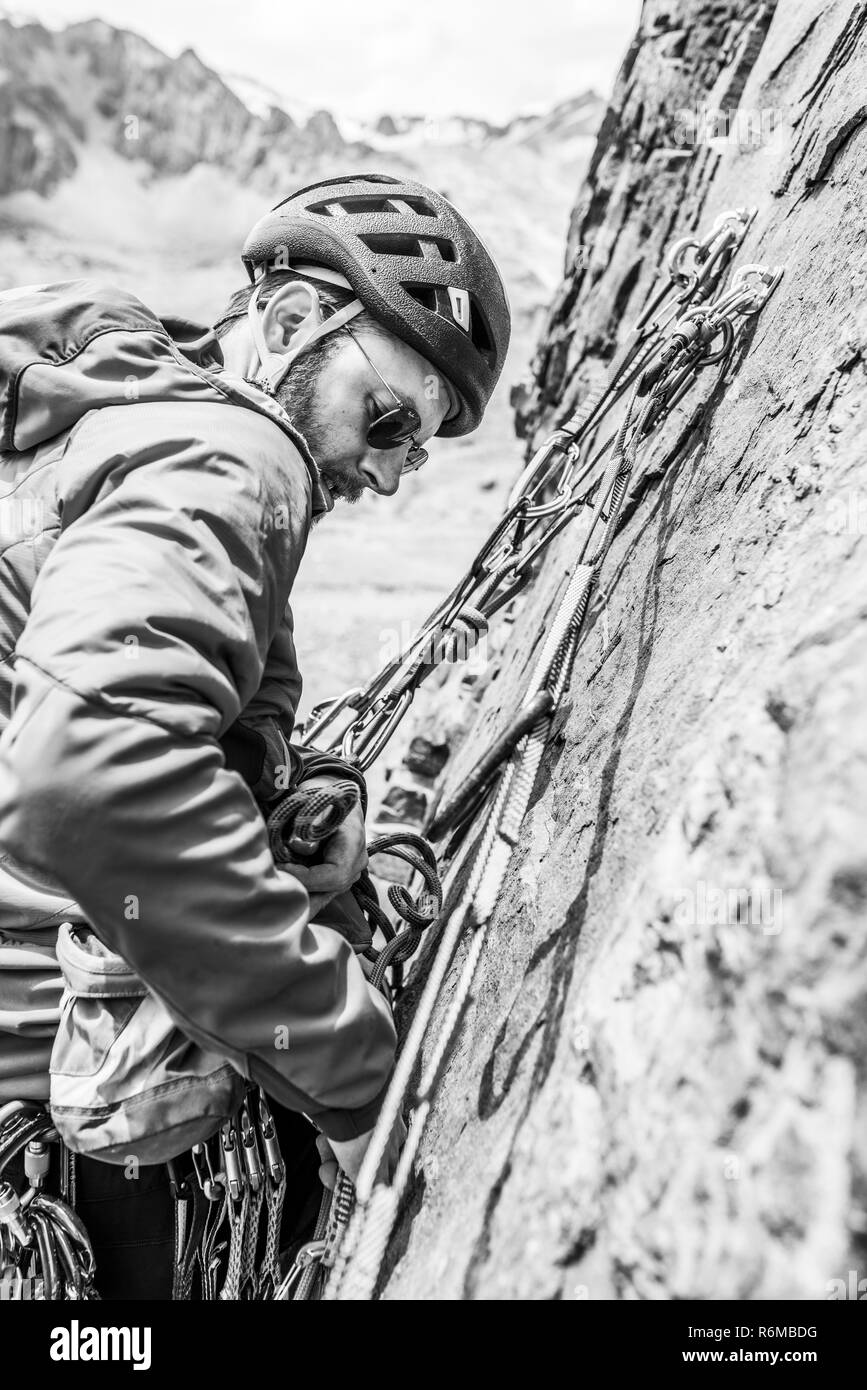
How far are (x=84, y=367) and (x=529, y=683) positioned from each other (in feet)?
5.23

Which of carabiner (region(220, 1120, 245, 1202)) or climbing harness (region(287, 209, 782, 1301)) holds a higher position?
climbing harness (region(287, 209, 782, 1301))

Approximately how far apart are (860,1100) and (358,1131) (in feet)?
3.33

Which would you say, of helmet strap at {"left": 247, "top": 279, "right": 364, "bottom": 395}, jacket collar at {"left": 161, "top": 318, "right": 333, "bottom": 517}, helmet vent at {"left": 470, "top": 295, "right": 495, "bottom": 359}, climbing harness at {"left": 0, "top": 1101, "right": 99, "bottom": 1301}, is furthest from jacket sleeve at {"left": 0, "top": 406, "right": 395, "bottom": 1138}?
helmet vent at {"left": 470, "top": 295, "right": 495, "bottom": 359}

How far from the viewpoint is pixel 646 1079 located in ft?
3.96

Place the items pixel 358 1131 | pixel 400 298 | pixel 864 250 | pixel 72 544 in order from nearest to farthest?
pixel 72 544, pixel 358 1131, pixel 864 250, pixel 400 298

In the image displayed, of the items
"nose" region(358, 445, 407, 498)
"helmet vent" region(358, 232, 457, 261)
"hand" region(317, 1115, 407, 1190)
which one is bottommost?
"hand" region(317, 1115, 407, 1190)

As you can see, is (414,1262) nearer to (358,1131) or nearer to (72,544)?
(358,1131)

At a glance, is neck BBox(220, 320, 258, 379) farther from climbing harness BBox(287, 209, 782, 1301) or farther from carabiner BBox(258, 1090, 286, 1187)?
carabiner BBox(258, 1090, 286, 1187)

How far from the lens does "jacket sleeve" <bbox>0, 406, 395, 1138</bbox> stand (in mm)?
1302

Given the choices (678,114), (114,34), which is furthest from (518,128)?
(678,114)

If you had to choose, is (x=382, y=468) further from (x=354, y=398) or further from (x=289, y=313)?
(x=289, y=313)

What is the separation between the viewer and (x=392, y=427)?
2174mm

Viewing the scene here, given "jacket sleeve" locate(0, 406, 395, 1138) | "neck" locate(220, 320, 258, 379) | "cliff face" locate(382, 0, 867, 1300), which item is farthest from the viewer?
"neck" locate(220, 320, 258, 379)
